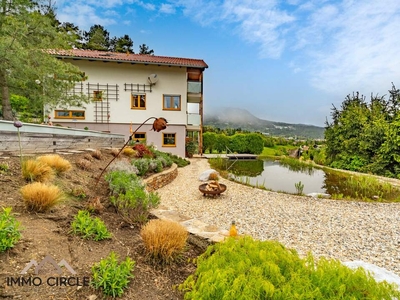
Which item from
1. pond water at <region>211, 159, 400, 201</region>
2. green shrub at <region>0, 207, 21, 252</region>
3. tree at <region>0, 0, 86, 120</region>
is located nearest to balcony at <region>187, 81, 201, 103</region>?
tree at <region>0, 0, 86, 120</region>

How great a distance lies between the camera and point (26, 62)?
816 cm

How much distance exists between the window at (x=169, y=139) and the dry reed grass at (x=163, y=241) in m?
15.1

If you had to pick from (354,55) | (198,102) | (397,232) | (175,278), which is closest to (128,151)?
(175,278)

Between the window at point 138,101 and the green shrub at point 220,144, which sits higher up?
the window at point 138,101

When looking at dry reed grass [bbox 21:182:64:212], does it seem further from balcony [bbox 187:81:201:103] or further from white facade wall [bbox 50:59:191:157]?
balcony [bbox 187:81:201:103]

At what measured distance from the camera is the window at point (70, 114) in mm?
16002

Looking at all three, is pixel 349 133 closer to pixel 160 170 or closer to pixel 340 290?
pixel 160 170

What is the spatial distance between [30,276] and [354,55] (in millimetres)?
17316

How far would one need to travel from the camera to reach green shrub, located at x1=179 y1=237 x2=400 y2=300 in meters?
1.47

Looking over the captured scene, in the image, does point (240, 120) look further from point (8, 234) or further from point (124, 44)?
point (8, 234)

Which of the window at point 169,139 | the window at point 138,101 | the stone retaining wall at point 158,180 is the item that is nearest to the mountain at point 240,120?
the window at point 169,139

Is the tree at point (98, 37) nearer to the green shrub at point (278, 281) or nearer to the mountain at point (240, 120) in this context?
the green shrub at point (278, 281)

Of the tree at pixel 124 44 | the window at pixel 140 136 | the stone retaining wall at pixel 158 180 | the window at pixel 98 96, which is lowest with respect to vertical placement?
the stone retaining wall at pixel 158 180

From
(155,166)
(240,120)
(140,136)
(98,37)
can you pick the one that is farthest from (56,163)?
(240,120)
